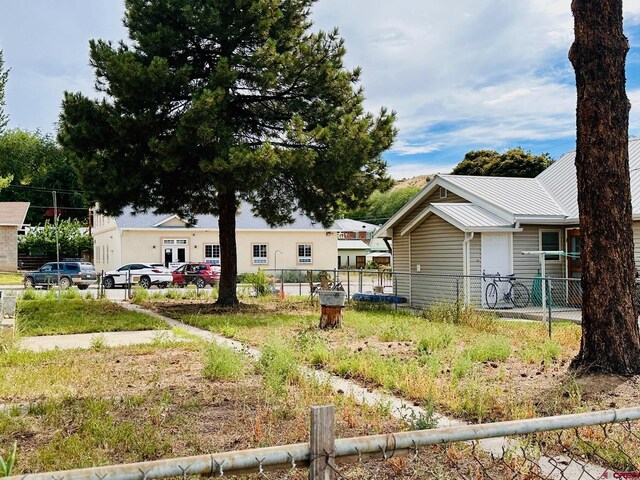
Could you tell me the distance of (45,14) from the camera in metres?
14.4

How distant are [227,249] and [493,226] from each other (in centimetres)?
834

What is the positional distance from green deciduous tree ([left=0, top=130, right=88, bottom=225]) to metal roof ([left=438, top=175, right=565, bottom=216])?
51863 mm

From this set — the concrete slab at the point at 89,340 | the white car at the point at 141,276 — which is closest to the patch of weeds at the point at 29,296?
the concrete slab at the point at 89,340

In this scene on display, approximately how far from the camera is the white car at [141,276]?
105 ft

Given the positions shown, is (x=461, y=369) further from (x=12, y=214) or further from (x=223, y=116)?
(x=12, y=214)

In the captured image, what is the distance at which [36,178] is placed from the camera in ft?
222

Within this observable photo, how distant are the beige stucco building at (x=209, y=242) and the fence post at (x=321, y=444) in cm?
3467

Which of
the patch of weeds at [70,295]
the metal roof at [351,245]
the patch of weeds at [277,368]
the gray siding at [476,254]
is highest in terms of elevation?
the metal roof at [351,245]

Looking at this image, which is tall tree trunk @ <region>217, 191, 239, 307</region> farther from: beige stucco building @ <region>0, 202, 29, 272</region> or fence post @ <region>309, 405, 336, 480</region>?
beige stucco building @ <region>0, 202, 29, 272</region>

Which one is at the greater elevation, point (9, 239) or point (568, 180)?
point (568, 180)

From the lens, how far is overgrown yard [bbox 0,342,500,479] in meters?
4.89

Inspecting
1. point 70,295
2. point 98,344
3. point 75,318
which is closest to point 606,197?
point 98,344

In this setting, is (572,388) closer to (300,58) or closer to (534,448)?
(534,448)

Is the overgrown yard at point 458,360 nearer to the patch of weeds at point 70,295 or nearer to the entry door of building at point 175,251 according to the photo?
the patch of weeds at point 70,295
